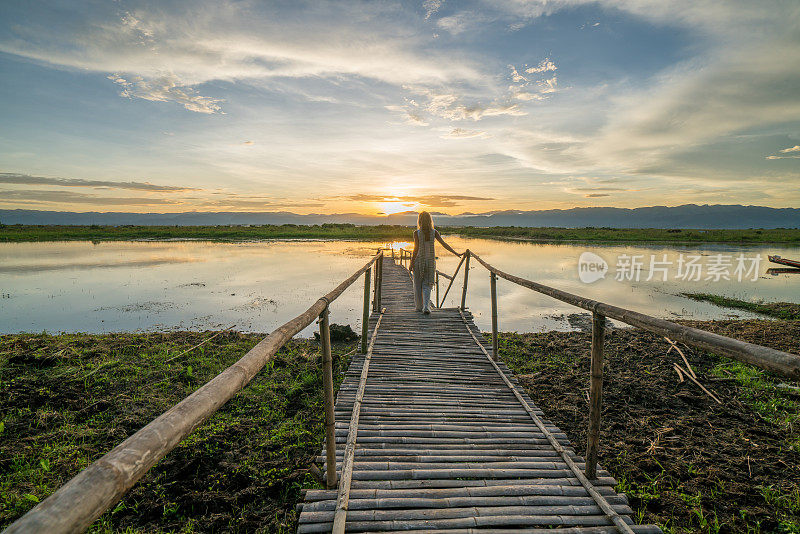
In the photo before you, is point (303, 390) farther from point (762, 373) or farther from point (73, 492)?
point (762, 373)

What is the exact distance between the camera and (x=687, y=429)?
519 cm

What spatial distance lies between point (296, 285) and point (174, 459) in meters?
12.5

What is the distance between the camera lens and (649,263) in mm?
24609

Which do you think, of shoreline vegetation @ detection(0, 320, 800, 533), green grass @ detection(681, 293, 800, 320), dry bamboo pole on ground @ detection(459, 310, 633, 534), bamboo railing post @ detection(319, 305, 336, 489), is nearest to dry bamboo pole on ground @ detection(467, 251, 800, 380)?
dry bamboo pole on ground @ detection(459, 310, 633, 534)

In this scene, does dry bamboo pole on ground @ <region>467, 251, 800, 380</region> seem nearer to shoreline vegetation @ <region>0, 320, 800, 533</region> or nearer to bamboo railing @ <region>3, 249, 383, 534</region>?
bamboo railing @ <region>3, 249, 383, 534</region>

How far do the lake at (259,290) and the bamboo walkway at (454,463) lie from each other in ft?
22.6

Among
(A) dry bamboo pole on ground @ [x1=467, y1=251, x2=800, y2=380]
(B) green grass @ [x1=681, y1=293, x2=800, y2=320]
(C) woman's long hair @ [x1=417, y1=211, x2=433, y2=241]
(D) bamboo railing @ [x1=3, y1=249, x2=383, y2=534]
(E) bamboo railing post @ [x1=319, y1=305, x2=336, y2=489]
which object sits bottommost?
(B) green grass @ [x1=681, y1=293, x2=800, y2=320]

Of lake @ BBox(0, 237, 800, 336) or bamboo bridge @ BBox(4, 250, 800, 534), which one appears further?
lake @ BBox(0, 237, 800, 336)

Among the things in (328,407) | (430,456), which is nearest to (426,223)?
(430,456)

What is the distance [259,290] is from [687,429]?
14.6m

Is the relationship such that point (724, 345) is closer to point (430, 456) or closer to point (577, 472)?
point (577, 472)

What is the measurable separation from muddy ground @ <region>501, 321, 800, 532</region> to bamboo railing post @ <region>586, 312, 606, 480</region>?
3.92 feet

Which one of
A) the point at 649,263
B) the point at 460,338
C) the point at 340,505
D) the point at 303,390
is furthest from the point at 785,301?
the point at 340,505

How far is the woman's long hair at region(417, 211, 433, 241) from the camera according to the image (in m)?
7.48
